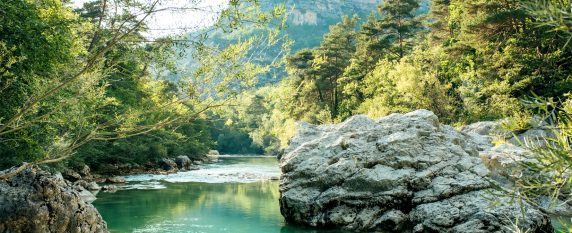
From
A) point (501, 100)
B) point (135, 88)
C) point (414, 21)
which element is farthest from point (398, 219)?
point (414, 21)

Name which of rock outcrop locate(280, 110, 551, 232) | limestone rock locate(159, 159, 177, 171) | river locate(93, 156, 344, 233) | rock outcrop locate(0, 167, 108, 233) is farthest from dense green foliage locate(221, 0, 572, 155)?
limestone rock locate(159, 159, 177, 171)

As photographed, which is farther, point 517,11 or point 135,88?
point 135,88

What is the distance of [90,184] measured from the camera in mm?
24062

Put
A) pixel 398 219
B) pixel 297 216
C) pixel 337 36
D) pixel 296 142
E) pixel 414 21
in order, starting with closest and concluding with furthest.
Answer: pixel 398 219 → pixel 297 216 → pixel 296 142 → pixel 414 21 → pixel 337 36

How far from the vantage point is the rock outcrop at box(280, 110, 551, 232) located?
13.1 meters

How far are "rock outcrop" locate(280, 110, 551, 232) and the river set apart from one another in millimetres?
1348

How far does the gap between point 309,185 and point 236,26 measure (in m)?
10.9

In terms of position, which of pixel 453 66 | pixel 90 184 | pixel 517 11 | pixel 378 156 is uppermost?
pixel 517 11

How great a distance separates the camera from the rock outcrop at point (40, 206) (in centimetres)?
887

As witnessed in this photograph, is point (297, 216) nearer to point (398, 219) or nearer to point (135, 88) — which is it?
point (398, 219)

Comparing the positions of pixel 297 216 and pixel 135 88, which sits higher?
pixel 135 88

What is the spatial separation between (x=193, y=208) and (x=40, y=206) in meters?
10.4

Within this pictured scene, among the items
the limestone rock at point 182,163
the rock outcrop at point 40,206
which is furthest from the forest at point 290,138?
the limestone rock at point 182,163

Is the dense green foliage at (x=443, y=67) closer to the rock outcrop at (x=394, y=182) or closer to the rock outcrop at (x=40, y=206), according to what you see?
the rock outcrop at (x=394, y=182)
